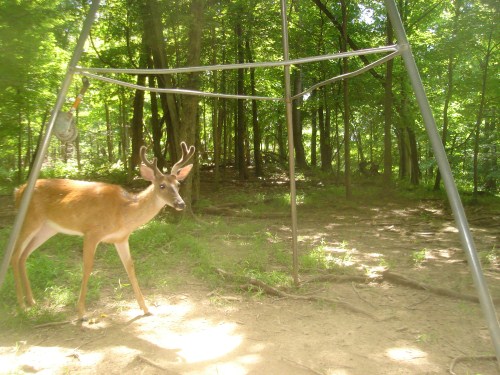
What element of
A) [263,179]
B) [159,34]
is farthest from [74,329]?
[263,179]

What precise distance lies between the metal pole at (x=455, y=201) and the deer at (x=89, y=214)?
2.81 meters

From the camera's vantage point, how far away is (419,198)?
14.1m

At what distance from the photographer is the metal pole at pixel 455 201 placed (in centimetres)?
226

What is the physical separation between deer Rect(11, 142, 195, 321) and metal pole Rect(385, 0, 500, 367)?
9.23 ft

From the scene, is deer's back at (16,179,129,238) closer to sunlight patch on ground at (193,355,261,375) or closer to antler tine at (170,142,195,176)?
antler tine at (170,142,195,176)

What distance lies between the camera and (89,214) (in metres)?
4.67

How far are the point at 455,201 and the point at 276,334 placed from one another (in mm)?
2352

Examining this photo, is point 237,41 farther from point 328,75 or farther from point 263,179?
point 263,179

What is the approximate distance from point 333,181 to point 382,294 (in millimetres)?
13594

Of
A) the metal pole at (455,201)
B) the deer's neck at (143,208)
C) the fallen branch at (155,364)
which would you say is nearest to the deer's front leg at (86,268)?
the deer's neck at (143,208)

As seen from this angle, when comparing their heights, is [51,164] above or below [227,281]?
above

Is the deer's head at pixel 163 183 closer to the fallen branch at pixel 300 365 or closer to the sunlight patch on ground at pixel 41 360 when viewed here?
the sunlight patch on ground at pixel 41 360

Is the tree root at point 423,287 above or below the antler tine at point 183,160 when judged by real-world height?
below

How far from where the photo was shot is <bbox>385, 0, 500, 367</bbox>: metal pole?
2.26m
